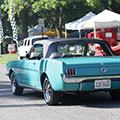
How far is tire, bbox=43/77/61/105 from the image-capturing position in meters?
9.69

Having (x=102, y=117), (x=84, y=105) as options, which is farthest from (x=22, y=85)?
(x=102, y=117)

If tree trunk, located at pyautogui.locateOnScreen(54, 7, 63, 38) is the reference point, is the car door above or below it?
below

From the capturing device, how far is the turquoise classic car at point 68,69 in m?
9.30

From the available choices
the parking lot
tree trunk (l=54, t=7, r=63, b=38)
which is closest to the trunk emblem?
the parking lot

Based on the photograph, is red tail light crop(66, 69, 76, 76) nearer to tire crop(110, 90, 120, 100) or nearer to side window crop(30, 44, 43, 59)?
tire crop(110, 90, 120, 100)

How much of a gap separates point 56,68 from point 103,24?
16.2 metres

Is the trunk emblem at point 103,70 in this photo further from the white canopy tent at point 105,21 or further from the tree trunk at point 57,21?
the tree trunk at point 57,21

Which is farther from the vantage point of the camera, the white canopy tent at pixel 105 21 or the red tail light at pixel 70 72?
the white canopy tent at pixel 105 21

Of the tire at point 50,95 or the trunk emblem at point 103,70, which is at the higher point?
the trunk emblem at point 103,70

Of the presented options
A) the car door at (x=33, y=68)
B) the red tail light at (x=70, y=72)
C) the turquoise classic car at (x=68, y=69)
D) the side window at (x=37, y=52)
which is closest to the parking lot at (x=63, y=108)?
the turquoise classic car at (x=68, y=69)

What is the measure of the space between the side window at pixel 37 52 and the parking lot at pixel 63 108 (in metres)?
0.96

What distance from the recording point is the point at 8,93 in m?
12.8

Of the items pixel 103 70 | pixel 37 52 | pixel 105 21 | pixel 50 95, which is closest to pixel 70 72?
pixel 103 70

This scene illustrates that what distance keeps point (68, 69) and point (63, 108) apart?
2.49 feet
